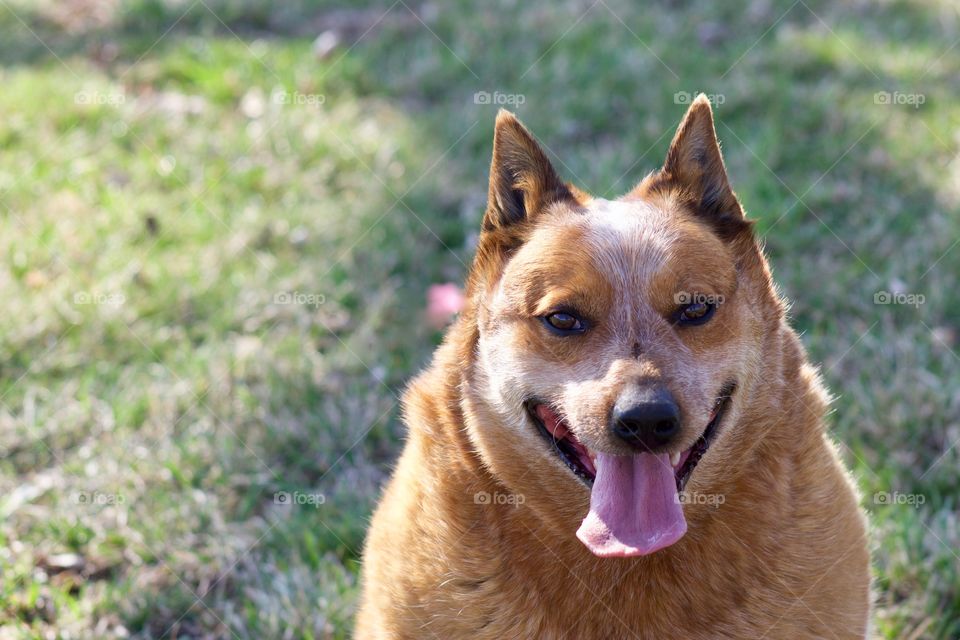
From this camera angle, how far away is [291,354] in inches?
189

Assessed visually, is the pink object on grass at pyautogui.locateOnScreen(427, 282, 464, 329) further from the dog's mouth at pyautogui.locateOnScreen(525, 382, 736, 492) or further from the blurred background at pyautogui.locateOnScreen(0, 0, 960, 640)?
the dog's mouth at pyautogui.locateOnScreen(525, 382, 736, 492)

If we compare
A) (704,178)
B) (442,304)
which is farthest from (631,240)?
(442,304)

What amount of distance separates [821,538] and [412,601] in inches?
49.4

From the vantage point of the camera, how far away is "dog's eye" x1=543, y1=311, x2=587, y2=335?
283 cm

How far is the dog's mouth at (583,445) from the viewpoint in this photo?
2777 mm

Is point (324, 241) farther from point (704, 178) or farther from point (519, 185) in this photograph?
point (704, 178)

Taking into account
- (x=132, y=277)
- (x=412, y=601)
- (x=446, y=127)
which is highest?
(x=446, y=127)

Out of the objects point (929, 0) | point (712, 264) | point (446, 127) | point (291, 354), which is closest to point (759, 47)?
point (929, 0)

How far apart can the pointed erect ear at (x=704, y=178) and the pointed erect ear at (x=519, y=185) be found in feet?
1.21

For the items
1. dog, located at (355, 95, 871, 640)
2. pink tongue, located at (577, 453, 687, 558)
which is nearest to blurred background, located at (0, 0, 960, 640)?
dog, located at (355, 95, 871, 640)

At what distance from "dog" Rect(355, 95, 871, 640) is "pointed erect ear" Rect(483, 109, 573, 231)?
38mm

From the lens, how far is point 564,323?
2838 mm

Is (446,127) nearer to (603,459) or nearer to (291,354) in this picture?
(291,354)

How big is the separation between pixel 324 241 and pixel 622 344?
3127mm
